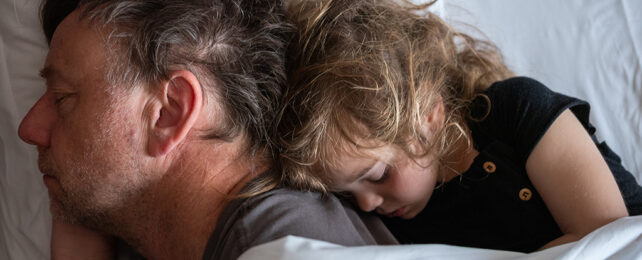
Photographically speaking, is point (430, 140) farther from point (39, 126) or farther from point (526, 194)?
point (39, 126)

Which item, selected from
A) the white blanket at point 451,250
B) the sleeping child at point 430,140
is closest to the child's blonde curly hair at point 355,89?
the sleeping child at point 430,140

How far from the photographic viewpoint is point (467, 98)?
1146 millimetres

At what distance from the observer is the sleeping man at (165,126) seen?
915 mm

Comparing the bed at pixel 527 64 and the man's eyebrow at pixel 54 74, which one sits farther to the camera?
the bed at pixel 527 64

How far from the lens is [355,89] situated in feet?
3.15

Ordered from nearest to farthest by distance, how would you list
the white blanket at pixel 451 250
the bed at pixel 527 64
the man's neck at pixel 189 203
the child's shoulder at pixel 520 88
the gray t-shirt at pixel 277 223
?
the white blanket at pixel 451 250, the gray t-shirt at pixel 277 223, the man's neck at pixel 189 203, the child's shoulder at pixel 520 88, the bed at pixel 527 64

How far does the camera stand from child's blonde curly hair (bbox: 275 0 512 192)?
38.0 inches

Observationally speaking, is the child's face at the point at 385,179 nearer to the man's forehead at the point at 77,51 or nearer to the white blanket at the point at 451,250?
the white blanket at the point at 451,250

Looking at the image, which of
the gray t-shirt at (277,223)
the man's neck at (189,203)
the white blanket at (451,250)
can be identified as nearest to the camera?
the white blanket at (451,250)

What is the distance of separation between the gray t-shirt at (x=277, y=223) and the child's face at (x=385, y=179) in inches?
2.5

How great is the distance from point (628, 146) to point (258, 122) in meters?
0.86

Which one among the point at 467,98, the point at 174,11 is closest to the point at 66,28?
the point at 174,11

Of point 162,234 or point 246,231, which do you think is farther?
point 162,234

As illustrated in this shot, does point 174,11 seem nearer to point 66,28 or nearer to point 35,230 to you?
point 66,28
